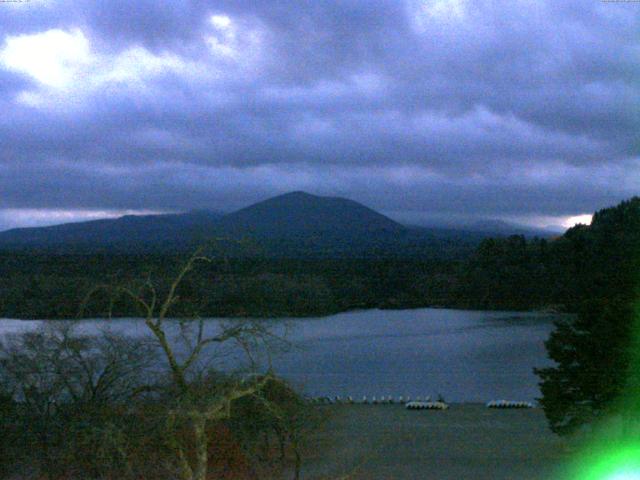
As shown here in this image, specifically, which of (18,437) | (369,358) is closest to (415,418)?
(369,358)

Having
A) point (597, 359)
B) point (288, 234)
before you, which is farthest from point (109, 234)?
point (597, 359)

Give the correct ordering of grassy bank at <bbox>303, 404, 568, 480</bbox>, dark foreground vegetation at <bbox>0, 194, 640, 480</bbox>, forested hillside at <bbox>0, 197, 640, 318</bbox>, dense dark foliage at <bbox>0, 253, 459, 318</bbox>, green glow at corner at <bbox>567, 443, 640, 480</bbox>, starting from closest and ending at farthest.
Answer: dark foreground vegetation at <bbox>0, 194, 640, 480</bbox>
green glow at corner at <bbox>567, 443, 640, 480</bbox>
grassy bank at <bbox>303, 404, 568, 480</bbox>
dense dark foliage at <bbox>0, 253, 459, 318</bbox>
forested hillside at <bbox>0, 197, 640, 318</bbox>

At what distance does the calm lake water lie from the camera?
81.4ft

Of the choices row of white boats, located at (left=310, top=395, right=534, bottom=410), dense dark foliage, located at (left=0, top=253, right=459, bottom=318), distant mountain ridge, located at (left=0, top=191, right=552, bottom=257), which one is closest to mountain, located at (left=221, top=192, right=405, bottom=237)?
distant mountain ridge, located at (left=0, top=191, right=552, bottom=257)

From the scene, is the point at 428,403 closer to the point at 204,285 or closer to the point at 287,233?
the point at 204,285

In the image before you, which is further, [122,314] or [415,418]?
[415,418]

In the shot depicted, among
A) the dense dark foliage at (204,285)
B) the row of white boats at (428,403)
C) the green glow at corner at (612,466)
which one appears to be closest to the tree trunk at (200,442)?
the dense dark foliage at (204,285)

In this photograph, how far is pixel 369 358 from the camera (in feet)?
87.5

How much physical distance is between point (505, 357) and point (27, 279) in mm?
17869

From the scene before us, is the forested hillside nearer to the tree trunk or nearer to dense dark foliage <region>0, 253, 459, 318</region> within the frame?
dense dark foliage <region>0, 253, 459, 318</region>

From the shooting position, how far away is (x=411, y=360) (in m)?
27.3

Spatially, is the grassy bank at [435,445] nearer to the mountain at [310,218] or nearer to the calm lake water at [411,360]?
the calm lake water at [411,360]

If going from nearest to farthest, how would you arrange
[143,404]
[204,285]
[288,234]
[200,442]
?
[200,442]
[143,404]
[204,285]
[288,234]

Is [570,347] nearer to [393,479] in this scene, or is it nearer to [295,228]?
[393,479]
